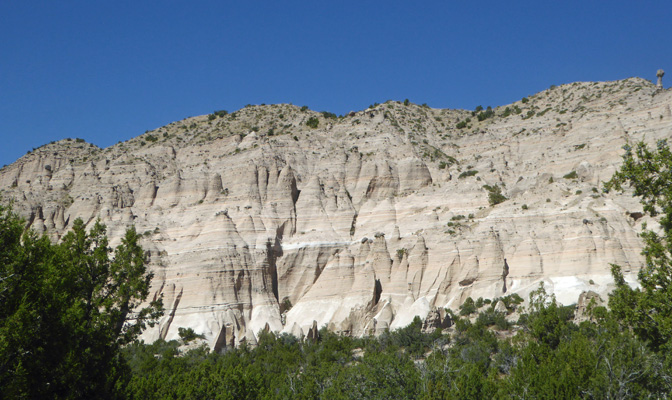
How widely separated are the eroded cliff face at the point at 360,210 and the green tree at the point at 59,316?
27.9 metres

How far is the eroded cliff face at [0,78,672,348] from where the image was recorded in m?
56.8

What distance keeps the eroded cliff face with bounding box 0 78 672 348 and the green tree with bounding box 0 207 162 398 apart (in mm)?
27854

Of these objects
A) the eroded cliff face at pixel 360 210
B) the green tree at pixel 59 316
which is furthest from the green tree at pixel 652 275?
the eroded cliff face at pixel 360 210

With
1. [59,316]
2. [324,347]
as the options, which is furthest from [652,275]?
[324,347]

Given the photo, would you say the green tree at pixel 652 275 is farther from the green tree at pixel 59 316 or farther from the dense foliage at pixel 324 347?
the green tree at pixel 59 316

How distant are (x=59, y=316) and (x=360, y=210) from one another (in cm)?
5114

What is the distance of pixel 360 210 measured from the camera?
7075 cm

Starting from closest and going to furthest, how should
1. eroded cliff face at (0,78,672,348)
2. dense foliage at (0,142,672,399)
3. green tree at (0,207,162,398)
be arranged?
green tree at (0,207,162,398) → dense foliage at (0,142,672,399) → eroded cliff face at (0,78,672,348)

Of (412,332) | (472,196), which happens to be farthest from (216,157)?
(412,332)

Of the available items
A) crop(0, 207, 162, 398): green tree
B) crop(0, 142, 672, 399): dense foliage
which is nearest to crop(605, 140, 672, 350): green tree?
crop(0, 142, 672, 399): dense foliage

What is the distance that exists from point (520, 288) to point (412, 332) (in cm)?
1153

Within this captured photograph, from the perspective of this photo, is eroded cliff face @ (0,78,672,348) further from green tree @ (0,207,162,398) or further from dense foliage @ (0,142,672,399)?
green tree @ (0,207,162,398)

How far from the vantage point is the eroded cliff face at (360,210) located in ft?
186

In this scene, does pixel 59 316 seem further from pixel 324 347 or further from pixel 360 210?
pixel 360 210
